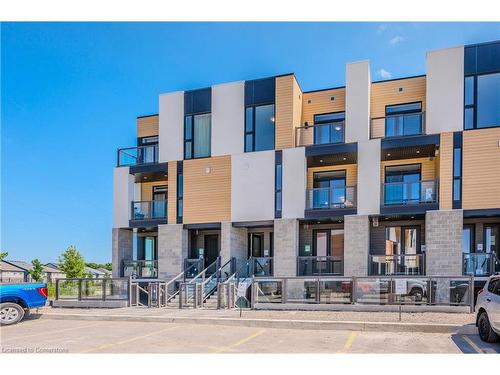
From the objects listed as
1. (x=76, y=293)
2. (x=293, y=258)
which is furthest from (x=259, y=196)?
(x=76, y=293)

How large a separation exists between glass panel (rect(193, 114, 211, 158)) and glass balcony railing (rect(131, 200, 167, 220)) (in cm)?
328

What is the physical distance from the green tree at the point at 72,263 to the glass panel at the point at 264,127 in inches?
1122

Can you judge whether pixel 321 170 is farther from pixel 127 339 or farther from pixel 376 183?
pixel 127 339

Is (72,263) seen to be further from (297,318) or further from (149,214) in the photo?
(297,318)

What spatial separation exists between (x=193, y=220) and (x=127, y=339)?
11.7 metres

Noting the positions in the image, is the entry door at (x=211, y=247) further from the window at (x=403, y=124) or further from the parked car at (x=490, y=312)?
the parked car at (x=490, y=312)

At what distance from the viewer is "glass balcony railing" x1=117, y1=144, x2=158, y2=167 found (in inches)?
902

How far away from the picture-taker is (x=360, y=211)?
730 inches

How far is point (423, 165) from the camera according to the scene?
19.6m

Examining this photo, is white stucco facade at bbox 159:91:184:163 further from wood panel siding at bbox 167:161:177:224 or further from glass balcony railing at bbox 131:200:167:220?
glass balcony railing at bbox 131:200:167:220

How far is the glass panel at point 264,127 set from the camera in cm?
2066

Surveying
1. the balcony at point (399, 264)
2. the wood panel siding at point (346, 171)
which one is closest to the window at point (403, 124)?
the wood panel siding at point (346, 171)

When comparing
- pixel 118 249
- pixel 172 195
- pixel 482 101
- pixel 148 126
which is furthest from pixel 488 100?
pixel 118 249

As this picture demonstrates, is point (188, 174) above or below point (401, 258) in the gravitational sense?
above
